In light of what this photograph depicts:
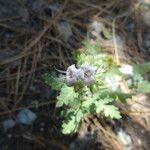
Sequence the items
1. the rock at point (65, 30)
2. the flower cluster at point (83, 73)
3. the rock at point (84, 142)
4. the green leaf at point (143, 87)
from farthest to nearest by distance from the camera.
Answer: the rock at point (65, 30) → the rock at point (84, 142) → the green leaf at point (143, 87) → the flower cluster at point (83, 73)

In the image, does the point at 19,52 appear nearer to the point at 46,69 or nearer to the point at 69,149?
the point at 46,69

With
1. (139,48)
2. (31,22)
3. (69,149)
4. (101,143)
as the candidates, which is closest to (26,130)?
(69,149)

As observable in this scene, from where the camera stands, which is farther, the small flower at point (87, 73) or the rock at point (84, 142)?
the rock at point (84, 142)

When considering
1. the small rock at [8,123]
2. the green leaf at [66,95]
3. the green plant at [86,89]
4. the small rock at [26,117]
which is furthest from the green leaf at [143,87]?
the small rock at [8,123]

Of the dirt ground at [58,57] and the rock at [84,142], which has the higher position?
the dirt ground at [58,57]

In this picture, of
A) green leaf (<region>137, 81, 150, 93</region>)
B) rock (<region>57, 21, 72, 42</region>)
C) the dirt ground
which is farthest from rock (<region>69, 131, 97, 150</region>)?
rock (<region>57, 21, 72, 42</region>)

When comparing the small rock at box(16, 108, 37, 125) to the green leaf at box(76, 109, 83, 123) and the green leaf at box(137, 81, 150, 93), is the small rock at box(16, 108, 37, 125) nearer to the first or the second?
the green leaf at box(76, 109, 83, 123)

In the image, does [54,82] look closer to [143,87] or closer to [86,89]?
[86,89]

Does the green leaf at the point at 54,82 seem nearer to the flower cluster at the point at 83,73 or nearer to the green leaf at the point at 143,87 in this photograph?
the flower cluster at the point at 83,73
